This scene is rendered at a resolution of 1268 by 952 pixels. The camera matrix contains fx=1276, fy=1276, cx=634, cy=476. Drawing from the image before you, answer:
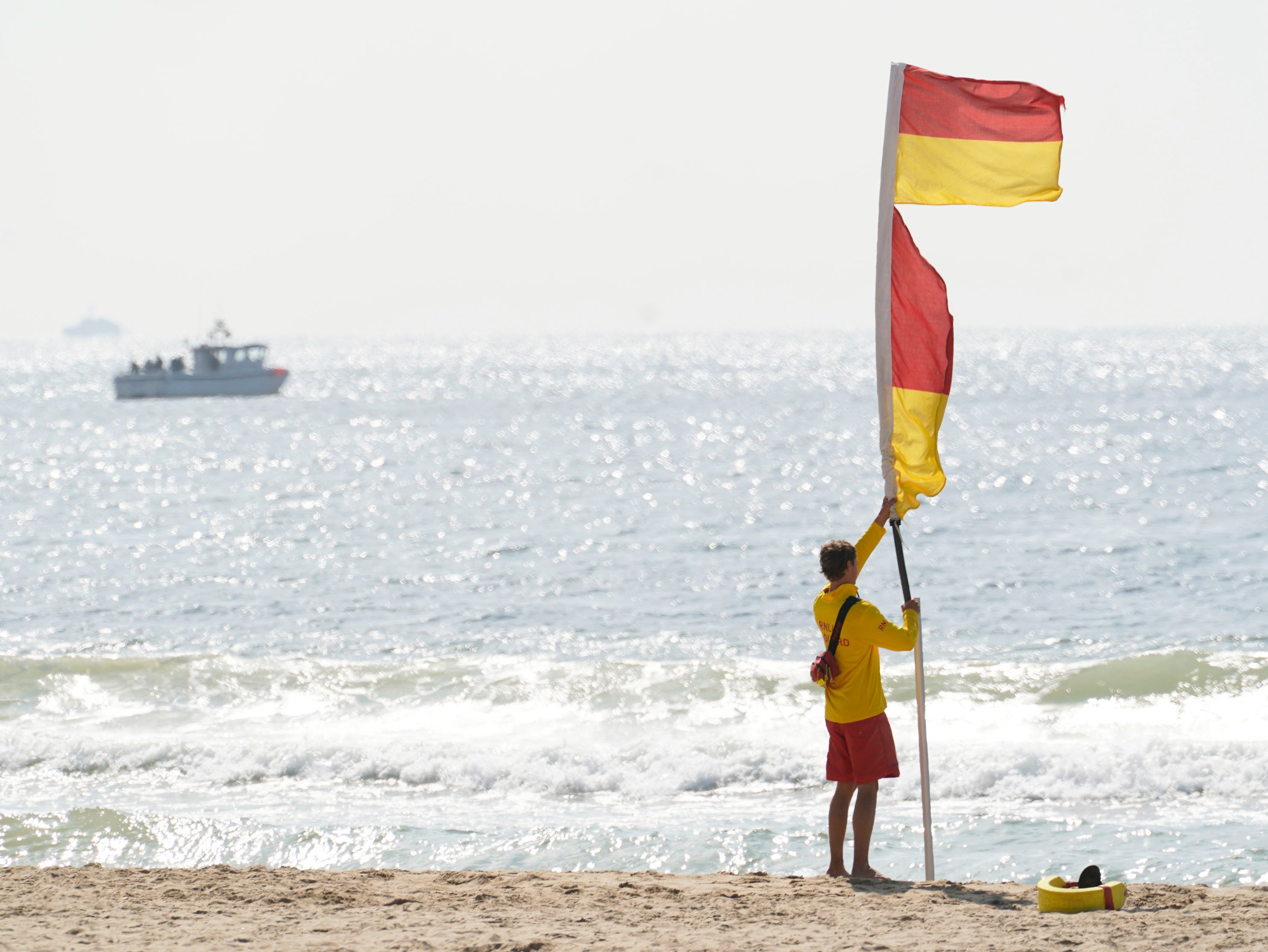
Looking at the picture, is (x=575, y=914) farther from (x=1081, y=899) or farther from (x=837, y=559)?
(x=1081, y=899)

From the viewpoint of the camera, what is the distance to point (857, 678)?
20.3ft

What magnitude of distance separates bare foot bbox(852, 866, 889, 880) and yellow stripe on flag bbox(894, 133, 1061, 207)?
11.2 feet

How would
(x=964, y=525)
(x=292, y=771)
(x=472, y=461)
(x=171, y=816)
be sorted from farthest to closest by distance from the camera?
(x=472, y=461) → (x=964, y=525) → (x=292, y=771) → (x=171, y=816)

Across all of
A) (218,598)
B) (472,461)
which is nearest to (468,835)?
(218,598)

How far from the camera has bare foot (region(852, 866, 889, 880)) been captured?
6.55 metres

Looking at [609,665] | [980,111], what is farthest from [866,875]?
[609,665]

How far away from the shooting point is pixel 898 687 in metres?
13.4

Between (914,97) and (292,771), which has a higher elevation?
(914,97)

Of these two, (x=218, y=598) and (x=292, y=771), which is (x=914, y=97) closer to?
(x=292, y=771)

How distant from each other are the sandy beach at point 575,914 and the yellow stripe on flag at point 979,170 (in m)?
3.39

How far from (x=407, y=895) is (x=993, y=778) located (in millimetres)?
5144

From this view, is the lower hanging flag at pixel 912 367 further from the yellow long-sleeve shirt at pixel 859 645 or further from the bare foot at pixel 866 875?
the bare foot at pixel 866 875

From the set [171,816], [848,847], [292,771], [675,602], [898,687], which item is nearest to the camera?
[848,847]

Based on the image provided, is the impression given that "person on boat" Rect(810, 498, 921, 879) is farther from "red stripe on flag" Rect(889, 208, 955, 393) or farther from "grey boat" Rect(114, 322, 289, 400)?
"grey boat" Rect(114, 322, 289, 400)
